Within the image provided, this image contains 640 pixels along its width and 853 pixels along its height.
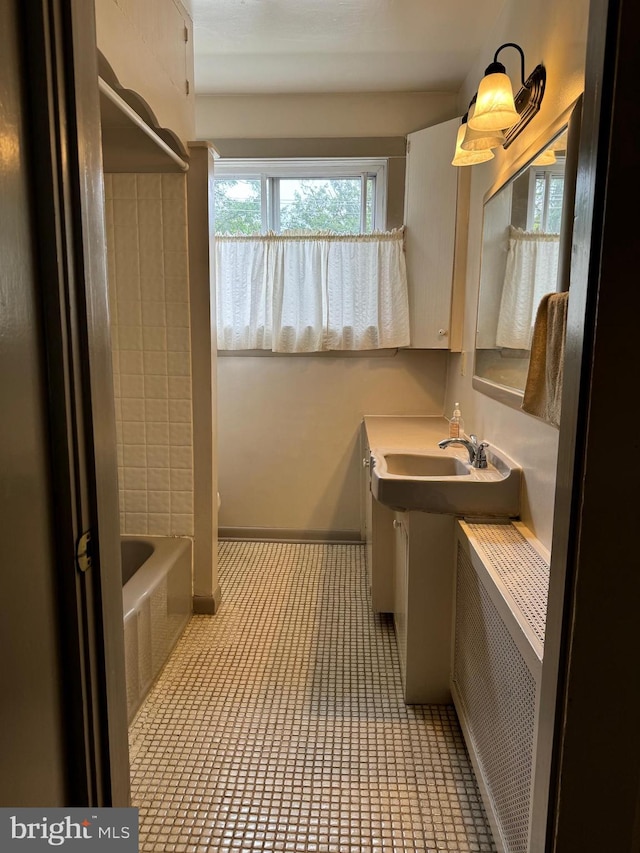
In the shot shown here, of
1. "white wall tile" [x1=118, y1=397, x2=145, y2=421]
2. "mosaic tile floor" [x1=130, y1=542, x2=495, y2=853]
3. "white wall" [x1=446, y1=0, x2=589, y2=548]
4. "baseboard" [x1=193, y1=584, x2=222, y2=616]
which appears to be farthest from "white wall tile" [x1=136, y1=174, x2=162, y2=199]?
"mosaic tile floor" [x1=130, y1=542, x2=495, y2=853]

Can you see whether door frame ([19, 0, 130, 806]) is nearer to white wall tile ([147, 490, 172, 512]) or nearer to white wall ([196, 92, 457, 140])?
white wall tile ([147, 490, 172, 512])

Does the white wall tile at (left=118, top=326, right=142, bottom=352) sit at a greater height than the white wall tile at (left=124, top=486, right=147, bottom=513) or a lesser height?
greater

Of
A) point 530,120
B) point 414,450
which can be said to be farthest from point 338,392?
point 530,120

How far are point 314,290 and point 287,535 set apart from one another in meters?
1.58

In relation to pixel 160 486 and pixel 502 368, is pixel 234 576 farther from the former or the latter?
pixel 502 368

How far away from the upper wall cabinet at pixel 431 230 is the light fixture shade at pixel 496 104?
3.35 ft

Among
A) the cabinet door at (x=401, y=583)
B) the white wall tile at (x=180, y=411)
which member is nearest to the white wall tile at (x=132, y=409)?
the white wall tile at (x=180, y=411)

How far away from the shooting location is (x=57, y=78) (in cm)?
69

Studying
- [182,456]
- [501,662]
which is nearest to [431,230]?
[182,456]

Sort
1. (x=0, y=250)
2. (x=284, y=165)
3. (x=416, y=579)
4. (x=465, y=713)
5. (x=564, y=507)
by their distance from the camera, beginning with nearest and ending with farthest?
(x=0, y=250) < (x=564, y=507) < (x=465, y=713) < (x=416, y=579) < (x=284, y=165)

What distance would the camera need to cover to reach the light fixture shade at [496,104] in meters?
1.70

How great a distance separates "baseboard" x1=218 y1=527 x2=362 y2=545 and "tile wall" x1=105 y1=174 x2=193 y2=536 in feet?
3.31

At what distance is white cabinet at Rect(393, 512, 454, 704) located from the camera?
71.6 inches

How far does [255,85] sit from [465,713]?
316cm
